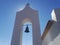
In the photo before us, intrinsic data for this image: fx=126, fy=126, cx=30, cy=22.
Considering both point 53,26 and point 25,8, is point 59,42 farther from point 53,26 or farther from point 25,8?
point 25,8

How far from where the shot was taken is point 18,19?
800cm

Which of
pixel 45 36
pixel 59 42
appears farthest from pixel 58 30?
pixel 45 36

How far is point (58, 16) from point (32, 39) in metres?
2.08

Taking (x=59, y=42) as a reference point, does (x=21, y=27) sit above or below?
above

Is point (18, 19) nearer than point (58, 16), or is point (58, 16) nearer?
point (58, 16)

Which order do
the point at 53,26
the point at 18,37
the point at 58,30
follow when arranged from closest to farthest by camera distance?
the point at 58,30
the point at 53,26
the point at 18,37

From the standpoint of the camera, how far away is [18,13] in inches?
326

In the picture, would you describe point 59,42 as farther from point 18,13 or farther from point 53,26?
point 18,13

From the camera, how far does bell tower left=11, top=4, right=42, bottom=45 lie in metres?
7.16

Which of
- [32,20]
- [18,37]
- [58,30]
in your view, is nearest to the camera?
[58,30]

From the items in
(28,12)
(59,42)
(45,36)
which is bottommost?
(59,42)

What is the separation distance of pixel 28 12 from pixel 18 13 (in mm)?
661

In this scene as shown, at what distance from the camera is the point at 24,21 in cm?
810

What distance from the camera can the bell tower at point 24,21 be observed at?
23.5 feet
